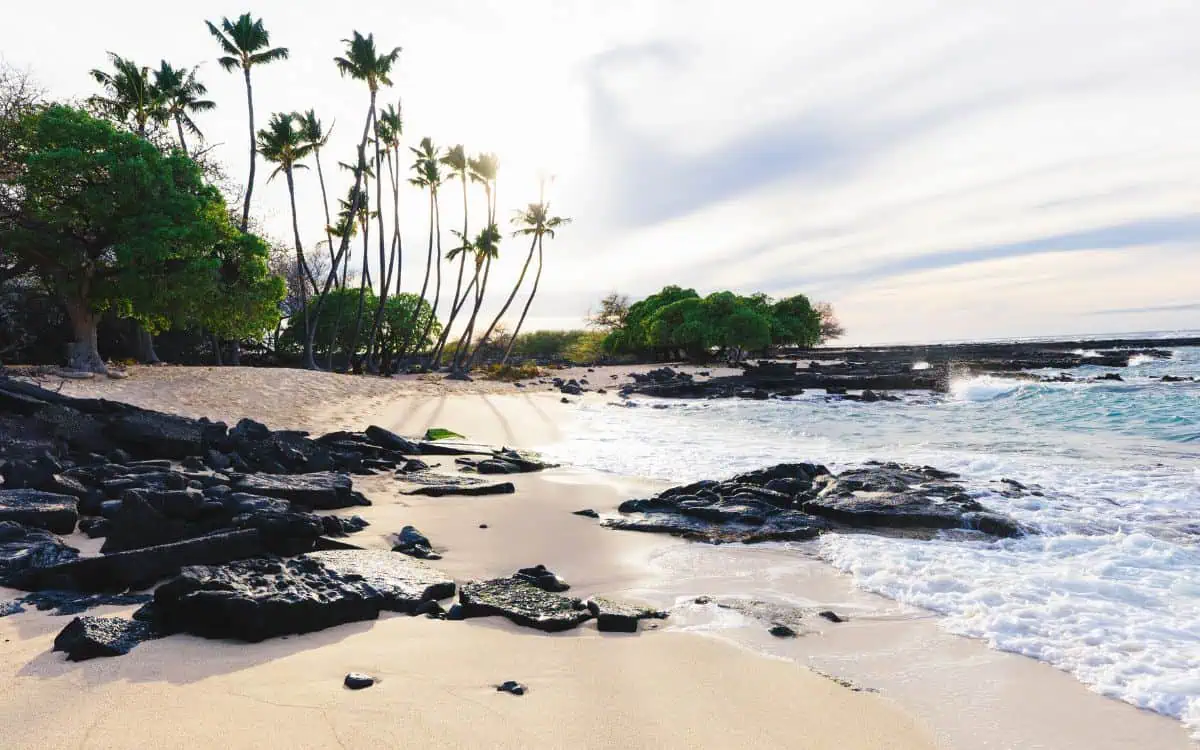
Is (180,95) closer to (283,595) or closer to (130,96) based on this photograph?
(130,96)

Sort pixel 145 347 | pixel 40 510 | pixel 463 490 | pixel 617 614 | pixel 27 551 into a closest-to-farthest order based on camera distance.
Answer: pixel 617 614
pixel 27 551
pixel 40 510
pixel 463 490
pixel 145 347

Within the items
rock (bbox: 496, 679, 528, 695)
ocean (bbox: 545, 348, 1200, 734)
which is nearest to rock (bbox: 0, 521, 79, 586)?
rock (bbox: 496, 679, 528, 695)

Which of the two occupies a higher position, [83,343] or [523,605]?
[83,343]

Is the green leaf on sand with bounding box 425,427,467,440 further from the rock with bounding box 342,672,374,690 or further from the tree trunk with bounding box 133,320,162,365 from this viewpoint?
the tree trunk with bounding box 133,320,162,365

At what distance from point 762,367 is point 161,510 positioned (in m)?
46.7

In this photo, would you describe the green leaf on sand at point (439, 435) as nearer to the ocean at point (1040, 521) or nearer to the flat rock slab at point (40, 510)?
the ocean at point (1040, 521)

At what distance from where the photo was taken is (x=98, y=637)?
3.24m

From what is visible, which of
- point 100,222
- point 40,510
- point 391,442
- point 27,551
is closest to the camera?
point 27,551

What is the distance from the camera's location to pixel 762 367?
4909 cm

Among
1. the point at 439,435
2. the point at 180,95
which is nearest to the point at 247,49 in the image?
the point at 180,95

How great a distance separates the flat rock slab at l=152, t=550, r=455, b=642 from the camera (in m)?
3.53

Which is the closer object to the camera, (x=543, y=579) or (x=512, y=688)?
(x=512, y=688)

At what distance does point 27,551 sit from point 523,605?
3562mm

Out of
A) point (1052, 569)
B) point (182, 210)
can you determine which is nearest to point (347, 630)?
point (1052, 569)
